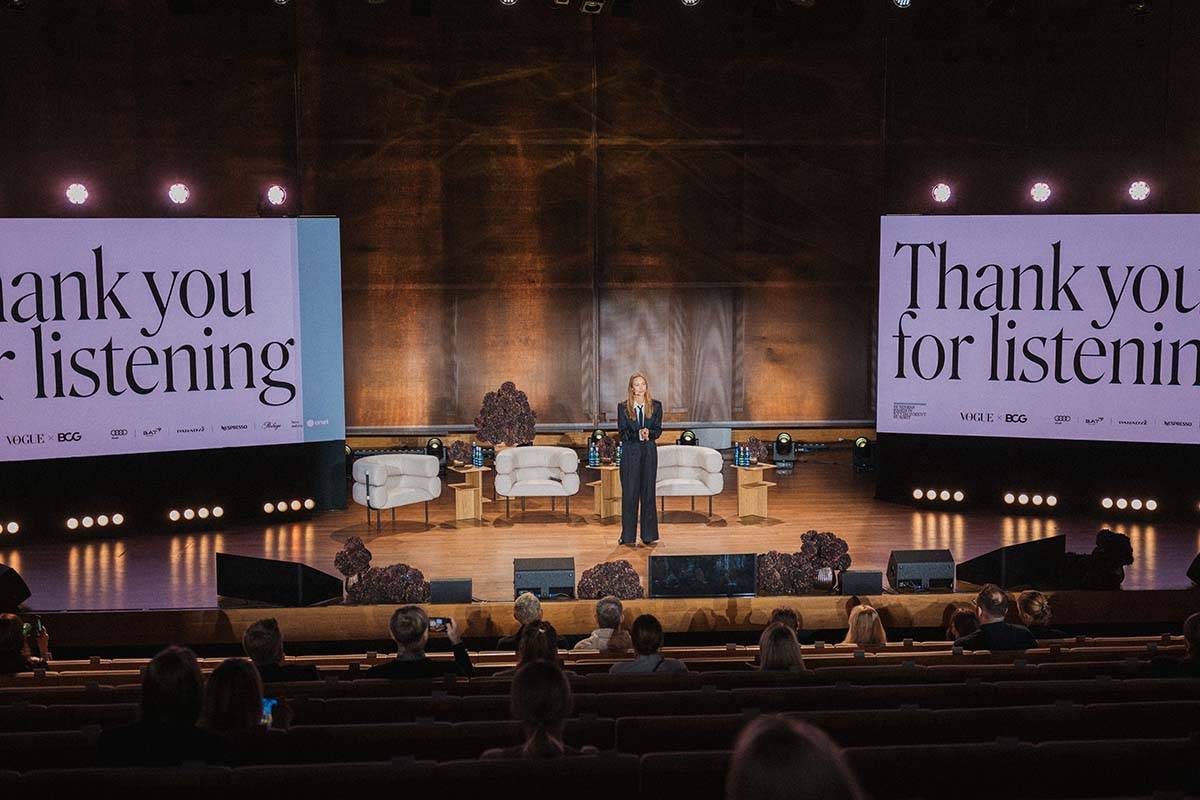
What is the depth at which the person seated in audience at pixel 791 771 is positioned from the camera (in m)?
1.58

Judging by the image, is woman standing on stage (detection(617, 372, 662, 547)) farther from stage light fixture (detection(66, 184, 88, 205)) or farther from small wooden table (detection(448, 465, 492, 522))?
stage light fixture (detection(66, 184, 88, 205))

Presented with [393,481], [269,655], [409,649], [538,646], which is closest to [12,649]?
[269,655]

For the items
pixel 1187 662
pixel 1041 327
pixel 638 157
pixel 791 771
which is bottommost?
pixel 1187 662

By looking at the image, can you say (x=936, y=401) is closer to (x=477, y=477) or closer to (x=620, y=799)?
(x=477, y=477)

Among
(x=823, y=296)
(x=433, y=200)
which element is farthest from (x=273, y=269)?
(x=823, y=296)

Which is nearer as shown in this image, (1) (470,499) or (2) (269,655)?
(2) (269,655)

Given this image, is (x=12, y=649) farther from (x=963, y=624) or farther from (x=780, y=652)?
(x=963, y=624)

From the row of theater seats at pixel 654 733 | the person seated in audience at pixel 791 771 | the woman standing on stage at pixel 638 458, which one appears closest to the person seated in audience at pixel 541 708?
the row of theater seats at pixel 654 733

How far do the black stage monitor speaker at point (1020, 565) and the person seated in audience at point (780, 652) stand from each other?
3437 mm

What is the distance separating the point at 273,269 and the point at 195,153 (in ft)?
7.16

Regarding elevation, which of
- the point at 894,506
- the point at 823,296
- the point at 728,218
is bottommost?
the point at 894,506

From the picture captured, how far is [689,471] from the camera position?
11086 millimetres

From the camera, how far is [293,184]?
12945mm

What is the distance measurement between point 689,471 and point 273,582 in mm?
4233
